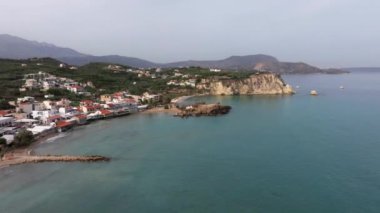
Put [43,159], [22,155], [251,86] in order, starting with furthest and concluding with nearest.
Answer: [251,86]
[22,155]
[43,159]

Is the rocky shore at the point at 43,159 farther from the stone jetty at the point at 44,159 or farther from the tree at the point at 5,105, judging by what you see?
the tree at the point at 5,105

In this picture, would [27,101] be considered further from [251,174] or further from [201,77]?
[201,77]

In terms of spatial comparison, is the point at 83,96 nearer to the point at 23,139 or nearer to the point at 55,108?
the point at 55,108

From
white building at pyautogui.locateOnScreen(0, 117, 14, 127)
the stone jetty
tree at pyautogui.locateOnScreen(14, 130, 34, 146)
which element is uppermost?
white building at pyautogui.locateOnScreen(0, 117, 14, 127)

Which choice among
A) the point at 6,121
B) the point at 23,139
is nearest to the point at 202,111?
the point at 6,121

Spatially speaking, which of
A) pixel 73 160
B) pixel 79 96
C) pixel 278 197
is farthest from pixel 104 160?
pixel 79 96

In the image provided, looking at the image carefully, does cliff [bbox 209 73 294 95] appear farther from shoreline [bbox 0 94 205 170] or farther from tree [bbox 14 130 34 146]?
A: tree [bbox 14 130 34 146]

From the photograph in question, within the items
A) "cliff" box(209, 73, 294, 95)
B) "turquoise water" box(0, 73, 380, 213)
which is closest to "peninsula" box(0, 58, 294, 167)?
"cliff" box(209, 73, 294, 95)
